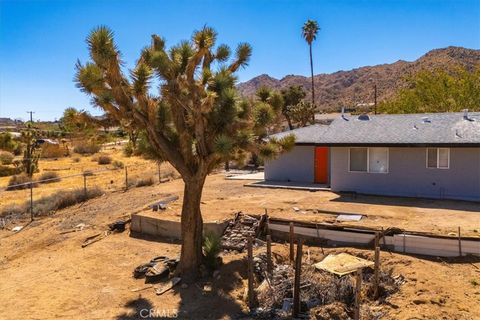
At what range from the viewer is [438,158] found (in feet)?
59.4

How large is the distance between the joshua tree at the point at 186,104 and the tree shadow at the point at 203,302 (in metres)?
0.70

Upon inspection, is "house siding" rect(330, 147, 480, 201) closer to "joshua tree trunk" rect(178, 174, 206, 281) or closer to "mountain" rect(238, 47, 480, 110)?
"joshua tree trunk" rect(178, 174, 206, 281)

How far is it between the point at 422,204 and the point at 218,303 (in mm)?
10212

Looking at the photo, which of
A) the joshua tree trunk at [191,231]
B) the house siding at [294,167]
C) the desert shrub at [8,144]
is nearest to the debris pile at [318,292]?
the joshua tree trunk at [191,231]

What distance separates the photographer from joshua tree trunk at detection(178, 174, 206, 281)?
11.8 m

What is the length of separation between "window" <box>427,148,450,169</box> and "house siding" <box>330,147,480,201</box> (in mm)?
152

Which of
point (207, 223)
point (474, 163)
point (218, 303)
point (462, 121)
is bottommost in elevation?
point (218, 303)

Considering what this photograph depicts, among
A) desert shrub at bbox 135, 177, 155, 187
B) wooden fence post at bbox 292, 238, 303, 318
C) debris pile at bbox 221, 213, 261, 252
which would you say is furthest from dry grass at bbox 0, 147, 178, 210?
wooden fence post at bbox 292, 238, 303, 318

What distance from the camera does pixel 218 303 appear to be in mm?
10414

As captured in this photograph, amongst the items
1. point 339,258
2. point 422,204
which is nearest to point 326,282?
point 339,258

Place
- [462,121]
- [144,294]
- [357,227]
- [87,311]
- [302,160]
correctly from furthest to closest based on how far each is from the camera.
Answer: [302,160] < [462,121] < [357,227] < [144,294] < [87,311]

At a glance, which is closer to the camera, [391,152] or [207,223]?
[207,223]

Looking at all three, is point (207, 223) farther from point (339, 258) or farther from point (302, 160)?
point (302, 160)

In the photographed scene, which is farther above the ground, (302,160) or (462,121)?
(462,121)
